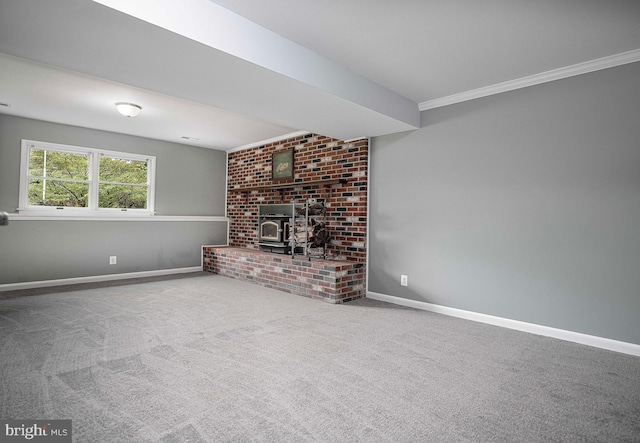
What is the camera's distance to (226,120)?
4625mm

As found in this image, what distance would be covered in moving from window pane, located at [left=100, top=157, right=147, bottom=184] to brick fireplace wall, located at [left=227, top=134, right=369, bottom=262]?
1555 millimetres

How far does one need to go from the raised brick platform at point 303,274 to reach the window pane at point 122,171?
2052mm

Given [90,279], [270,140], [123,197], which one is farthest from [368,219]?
[90,279]

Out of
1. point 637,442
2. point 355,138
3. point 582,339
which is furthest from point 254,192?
point 637,442

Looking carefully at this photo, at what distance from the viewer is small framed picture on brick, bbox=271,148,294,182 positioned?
5363 mm

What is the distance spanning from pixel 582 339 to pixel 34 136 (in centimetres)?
669

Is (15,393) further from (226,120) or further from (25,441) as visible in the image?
(226,120)

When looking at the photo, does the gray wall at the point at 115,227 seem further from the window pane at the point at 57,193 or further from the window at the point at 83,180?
the window pane at the point at 57,193

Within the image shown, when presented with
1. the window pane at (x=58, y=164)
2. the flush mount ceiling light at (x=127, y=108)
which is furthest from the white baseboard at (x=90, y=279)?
the flush mount ceiling light at (x=127, y=108)

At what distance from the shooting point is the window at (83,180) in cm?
471

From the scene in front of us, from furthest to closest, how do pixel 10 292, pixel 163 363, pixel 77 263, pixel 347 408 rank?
pixel 77 263
pixel 10 292
pixel 163 363
pixel 347 408

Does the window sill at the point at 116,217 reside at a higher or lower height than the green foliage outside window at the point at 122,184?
lower

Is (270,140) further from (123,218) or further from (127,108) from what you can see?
(123,218)

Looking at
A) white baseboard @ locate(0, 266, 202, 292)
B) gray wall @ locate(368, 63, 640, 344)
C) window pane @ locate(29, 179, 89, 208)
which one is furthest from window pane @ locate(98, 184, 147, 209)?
gray wall @ locate(368, 63, 640, 344)
